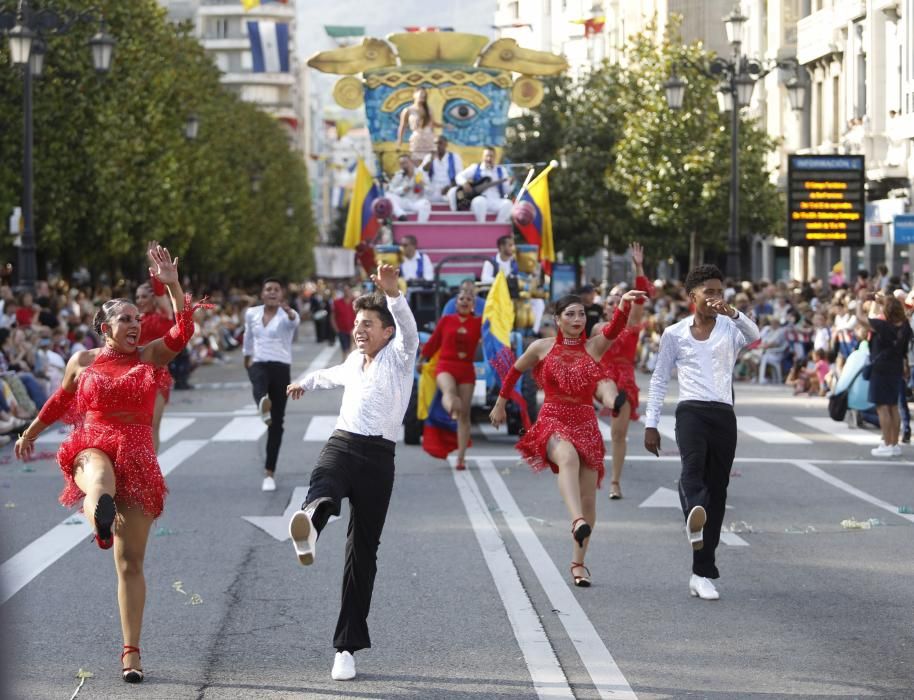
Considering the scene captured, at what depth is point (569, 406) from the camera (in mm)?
10109

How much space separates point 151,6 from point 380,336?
126 feet

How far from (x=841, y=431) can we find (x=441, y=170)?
661 centimetres

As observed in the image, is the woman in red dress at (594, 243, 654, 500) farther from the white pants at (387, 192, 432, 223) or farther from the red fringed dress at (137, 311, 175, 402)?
the white pants at (387, 192, 432, 223)

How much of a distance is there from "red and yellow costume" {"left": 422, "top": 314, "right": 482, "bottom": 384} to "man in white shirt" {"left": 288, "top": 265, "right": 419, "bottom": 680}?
8.00 meters

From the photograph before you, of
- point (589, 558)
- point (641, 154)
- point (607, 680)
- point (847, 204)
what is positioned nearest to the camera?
point (607, 680)

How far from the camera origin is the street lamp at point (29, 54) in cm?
2481

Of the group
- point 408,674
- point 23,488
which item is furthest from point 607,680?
point 23,488

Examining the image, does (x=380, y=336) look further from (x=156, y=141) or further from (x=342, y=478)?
(x=156, y=141)

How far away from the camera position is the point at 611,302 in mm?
14992

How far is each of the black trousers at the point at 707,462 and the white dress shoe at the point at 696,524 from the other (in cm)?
19

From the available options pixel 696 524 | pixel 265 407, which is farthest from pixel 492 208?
pixel 696 524

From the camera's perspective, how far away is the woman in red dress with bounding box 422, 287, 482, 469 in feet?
52.7

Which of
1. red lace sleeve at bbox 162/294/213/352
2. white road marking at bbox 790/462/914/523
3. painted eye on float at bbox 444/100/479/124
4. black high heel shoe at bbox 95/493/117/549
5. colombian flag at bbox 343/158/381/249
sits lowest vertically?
white road marking at bbox 790/462/914/523

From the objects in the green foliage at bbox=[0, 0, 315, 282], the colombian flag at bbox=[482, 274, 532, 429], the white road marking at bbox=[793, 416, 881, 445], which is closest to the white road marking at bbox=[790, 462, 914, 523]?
the white road marking at bbox=[793, 416, 881, 445]
